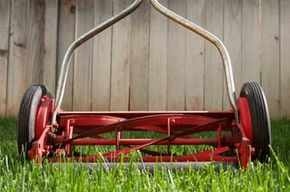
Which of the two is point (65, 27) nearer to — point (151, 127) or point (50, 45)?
point (50, 45)

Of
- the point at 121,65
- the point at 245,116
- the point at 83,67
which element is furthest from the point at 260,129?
the point at 83,67

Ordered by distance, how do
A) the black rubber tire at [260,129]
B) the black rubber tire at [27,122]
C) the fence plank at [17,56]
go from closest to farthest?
the black rubber tire at [260,129] → the black rubber tire at [27,122] → the fence plank at [17,56]

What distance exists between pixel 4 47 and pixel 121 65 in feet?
3.01

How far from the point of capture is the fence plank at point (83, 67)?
417cm

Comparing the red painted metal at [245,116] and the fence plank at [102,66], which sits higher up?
the fence plank at [102,66]

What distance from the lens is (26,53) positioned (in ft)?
14.0

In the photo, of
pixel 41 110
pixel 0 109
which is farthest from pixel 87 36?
pixel 0 109

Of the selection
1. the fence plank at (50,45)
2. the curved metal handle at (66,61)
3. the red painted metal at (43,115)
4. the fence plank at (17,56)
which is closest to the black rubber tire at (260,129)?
the curved metal handle at (66,61)

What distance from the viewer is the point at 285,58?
4.18 m

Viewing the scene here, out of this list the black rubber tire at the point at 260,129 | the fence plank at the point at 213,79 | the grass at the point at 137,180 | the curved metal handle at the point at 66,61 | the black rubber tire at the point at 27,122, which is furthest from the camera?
the fence plank at the point at 213,79

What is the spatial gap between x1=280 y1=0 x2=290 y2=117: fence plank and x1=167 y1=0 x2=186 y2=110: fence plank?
2.40 ft

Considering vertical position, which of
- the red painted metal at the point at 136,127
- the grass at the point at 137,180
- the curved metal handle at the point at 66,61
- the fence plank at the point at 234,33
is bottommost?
the grass at the point at 137,180

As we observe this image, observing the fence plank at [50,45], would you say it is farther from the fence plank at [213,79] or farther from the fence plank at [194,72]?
the fence plank at [213,79]

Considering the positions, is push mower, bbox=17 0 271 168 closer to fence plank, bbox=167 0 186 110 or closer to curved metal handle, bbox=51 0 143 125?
curved metal handle, bbox=51 0 143 125
